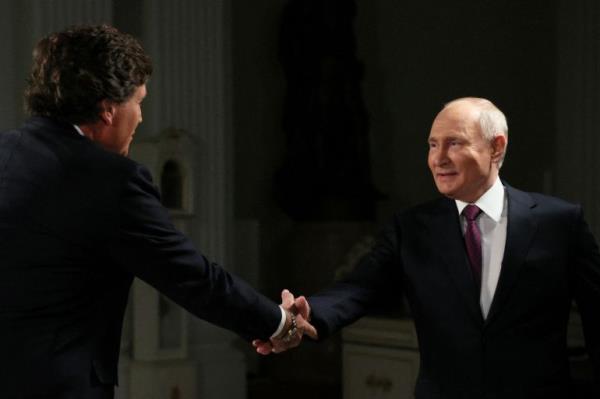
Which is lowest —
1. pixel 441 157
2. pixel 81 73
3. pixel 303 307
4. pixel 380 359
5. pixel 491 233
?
pixel 380 359

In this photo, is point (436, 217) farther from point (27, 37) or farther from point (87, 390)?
point (27, 37)

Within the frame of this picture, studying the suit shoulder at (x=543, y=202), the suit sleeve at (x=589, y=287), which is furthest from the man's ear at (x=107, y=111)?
the suit sleeve at (x=589, y=287)

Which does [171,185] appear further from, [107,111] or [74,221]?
[74,221]

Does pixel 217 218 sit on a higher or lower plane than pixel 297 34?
lower

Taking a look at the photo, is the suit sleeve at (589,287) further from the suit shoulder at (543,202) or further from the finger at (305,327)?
the finger at (305,327)

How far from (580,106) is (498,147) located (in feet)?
16.3

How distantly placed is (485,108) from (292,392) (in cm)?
490

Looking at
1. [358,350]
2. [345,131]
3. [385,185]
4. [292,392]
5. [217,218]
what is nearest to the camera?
[358,350]

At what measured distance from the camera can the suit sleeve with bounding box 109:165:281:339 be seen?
95.5 inches

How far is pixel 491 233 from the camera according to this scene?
2945 mm

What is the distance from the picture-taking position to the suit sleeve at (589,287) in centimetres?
283

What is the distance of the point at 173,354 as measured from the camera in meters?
5.69

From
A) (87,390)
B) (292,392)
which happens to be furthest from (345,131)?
(87,390)

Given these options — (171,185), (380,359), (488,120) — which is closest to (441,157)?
(488,120)
